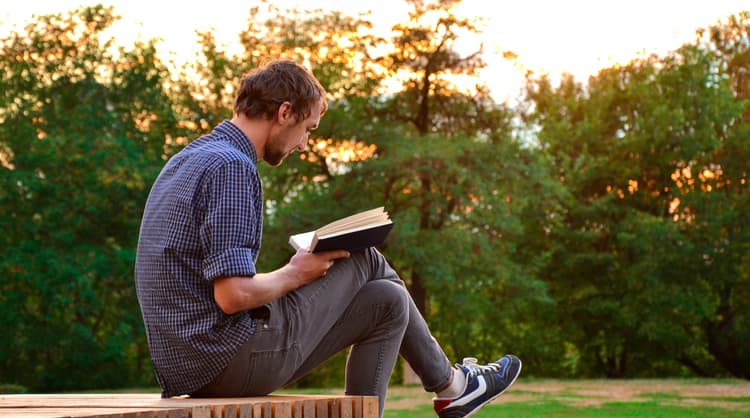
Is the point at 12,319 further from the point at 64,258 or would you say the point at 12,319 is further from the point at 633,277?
the point at 633,277

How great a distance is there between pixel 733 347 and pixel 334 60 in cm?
1168

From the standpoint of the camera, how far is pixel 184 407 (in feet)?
8.71

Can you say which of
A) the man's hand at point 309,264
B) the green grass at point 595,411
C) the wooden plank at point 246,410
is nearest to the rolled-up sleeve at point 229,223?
the man's hand at point 309,264

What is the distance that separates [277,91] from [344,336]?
0.84 metres

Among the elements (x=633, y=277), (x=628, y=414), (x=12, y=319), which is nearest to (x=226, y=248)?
(x=628, y=414)

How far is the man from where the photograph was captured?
294cm

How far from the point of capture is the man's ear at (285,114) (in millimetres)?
3158

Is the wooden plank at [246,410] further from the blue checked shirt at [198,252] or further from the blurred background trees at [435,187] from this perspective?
the blurred background trees at [435,187]

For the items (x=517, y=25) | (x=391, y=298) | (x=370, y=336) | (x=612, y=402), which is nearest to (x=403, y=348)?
(x=370, y=336)

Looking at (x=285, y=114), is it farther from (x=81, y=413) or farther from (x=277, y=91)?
(x=81, y=413)

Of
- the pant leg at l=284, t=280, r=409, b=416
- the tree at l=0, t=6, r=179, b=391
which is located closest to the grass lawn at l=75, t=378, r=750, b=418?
the pant leg at l=284, t=280, r=409, b=416

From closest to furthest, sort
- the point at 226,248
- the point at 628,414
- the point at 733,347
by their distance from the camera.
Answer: the point at 226,248
the point at 628,414
the point at 733,347

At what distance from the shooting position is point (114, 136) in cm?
2152

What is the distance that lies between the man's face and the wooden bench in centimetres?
76
